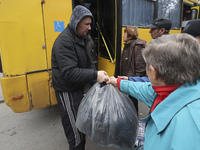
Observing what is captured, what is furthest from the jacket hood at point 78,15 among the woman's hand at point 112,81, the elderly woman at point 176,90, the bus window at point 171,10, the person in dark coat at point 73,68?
the bus window at point 171,10

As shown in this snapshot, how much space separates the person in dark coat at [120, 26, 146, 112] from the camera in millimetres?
2385

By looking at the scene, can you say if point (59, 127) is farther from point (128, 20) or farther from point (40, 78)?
point (128, 20)

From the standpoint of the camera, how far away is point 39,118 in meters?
3.09

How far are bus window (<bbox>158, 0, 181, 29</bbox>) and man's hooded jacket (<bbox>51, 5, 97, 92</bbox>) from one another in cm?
321

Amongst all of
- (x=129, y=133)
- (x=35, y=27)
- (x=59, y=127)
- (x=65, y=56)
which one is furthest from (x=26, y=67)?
(x=129, y=133)

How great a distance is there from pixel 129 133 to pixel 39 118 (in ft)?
7.60

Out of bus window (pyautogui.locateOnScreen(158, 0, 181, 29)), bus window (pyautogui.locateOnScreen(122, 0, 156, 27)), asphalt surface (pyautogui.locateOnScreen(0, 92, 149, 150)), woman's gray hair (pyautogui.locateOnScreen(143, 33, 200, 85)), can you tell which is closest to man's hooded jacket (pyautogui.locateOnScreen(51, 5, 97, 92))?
woman's gray hair (pyautogui.locateOnScreen(143, 33, 200, 85))

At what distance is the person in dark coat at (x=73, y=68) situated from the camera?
1499mm

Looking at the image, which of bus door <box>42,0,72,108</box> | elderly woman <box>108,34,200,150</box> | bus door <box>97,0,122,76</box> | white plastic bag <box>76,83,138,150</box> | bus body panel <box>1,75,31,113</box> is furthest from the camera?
bus door <box>97,0,122,76</box>

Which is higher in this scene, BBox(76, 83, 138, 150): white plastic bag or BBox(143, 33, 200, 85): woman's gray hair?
BBox(143, 33, 200, 85): woman's gray hair

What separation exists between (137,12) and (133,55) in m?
1.66

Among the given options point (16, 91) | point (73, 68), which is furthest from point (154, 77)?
point (16, 91)

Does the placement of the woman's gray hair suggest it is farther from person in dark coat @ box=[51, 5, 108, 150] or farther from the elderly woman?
person in dark coat @ box=[51, 5, 108, 150]

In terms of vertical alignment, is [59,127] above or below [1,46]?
below
